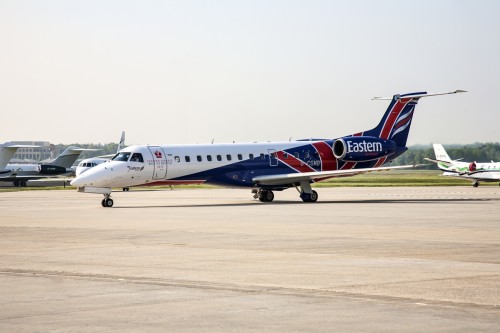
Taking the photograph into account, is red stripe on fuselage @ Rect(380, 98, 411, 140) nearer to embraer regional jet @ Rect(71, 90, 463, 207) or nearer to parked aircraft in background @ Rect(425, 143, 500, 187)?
embraer regional jet @ Rect(71, 90, 463, 207)

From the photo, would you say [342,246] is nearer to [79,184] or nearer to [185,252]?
[185,252]

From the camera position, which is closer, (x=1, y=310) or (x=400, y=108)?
(x=1, y=310)

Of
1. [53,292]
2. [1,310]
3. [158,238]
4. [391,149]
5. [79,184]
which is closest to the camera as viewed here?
[1,310]

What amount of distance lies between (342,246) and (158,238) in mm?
5695

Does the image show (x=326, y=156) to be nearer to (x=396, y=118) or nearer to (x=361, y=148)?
(x=361, y=148)

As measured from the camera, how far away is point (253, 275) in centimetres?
1659

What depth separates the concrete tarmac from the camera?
11.8 m

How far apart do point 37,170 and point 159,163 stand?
66434mm

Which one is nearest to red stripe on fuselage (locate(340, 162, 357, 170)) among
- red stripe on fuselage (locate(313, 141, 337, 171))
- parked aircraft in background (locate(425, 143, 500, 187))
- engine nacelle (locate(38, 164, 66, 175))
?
red stripe on fuselage (locate(313, 141, 337, 171))

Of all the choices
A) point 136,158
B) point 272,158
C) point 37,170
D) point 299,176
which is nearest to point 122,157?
point 136,158

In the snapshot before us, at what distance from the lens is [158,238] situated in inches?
997

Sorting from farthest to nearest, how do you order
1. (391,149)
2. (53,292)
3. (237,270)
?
(391,149) < (237,270) < (53,292)

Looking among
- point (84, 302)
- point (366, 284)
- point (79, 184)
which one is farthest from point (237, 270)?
point (79, 184)

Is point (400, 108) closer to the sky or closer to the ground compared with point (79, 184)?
closer to the sky
